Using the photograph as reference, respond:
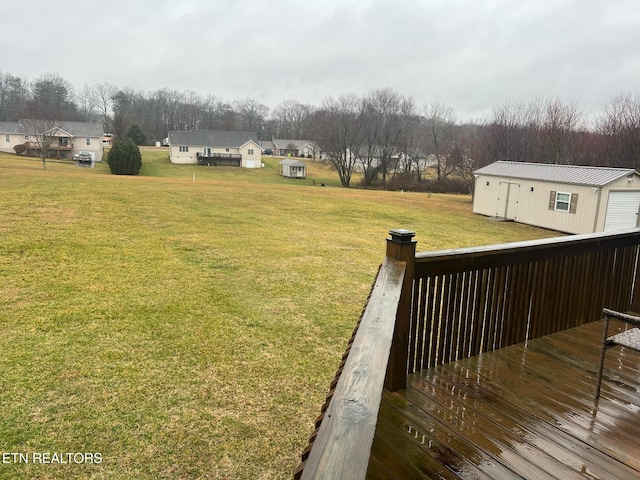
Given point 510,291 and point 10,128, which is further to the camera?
point 10,128

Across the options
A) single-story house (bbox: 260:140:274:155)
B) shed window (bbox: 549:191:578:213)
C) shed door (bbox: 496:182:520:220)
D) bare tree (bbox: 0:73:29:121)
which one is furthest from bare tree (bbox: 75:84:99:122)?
shed window (bbox: 549:191:578:213)

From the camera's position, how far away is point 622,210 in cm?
1809

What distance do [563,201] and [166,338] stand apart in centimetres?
1922

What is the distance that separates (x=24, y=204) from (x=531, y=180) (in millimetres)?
21147

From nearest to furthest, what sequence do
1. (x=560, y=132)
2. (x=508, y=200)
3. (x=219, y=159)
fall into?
(x=508, y=200), (x=560, y=132), (x=219, y=159)

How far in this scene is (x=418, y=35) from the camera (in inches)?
1512

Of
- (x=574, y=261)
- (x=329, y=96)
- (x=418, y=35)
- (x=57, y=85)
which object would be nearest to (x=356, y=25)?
(x=418, y=35)

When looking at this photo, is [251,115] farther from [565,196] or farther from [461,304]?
[461,304]

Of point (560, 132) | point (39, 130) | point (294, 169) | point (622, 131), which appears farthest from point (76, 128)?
point (622, 131)

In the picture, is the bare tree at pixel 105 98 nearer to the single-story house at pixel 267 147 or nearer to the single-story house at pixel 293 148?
the single-story house at pixel 267 147

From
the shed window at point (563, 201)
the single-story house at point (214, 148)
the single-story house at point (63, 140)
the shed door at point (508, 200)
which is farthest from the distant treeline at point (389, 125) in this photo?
the shed window at point (563, 201)

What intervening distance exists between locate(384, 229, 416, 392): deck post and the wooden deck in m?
0.11

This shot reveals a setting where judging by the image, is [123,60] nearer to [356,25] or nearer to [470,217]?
[356,25]

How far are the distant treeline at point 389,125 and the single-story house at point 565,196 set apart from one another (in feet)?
39.7
